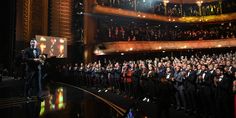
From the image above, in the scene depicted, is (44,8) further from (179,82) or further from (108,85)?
(179,82)

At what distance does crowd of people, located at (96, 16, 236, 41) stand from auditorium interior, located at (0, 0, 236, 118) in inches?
4.4

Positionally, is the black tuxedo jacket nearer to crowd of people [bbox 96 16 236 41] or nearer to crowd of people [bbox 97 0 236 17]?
crowd of people [bbox 96 16 236 41]

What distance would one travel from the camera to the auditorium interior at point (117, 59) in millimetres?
8320

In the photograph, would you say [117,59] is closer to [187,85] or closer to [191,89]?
[187,85]

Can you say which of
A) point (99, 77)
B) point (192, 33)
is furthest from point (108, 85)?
point (192, 33)

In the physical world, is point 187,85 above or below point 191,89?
above

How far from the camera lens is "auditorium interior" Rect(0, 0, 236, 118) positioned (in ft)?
27.3

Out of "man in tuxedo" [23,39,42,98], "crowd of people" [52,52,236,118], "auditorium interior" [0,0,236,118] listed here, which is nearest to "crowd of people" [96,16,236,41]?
"auditorium interior" [0,0,236,118]

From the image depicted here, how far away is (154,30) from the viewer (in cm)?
3062

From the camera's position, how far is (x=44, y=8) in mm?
22500

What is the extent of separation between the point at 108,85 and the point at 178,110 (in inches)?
288

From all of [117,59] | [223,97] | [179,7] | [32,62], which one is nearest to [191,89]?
[223,97]

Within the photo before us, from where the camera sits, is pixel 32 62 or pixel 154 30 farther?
pixel 154 30

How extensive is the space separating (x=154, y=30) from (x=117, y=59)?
23.1 feet
